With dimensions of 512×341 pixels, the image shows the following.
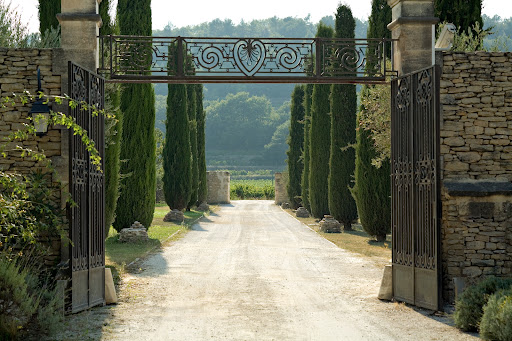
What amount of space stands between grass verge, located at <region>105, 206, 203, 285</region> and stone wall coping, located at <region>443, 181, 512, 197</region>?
5.42 meters

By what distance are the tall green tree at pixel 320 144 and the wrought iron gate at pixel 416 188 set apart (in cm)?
1544

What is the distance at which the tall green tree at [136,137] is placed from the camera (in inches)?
685

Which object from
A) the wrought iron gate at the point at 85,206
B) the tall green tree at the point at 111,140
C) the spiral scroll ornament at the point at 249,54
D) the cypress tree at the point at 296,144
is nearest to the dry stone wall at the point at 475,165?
the spiral scroll ornament at the point at 249,54

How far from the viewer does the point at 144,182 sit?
17797mm

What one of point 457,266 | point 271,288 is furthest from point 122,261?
point 457,266

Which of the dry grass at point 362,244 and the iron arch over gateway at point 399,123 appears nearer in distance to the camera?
the iron arch over gateway at point 399,123

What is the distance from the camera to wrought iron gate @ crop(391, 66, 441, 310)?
796cm

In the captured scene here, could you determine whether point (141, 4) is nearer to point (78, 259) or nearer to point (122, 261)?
point (122, 261)

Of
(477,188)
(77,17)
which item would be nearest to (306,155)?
(477,188)

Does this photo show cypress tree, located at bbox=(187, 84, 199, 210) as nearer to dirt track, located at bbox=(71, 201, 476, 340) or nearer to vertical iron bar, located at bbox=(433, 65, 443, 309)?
dirt track, located at bbox=(71, 201, 476, 340)

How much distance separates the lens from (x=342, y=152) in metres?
21.2

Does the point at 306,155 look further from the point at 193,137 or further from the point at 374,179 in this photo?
the point at 374,179

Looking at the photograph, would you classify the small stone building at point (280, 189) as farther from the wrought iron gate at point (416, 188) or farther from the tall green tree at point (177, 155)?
the wrought iron gate at point (416, 188)

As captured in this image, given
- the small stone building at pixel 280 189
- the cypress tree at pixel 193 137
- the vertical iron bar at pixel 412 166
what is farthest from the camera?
the small stone building at pixel 280 189
